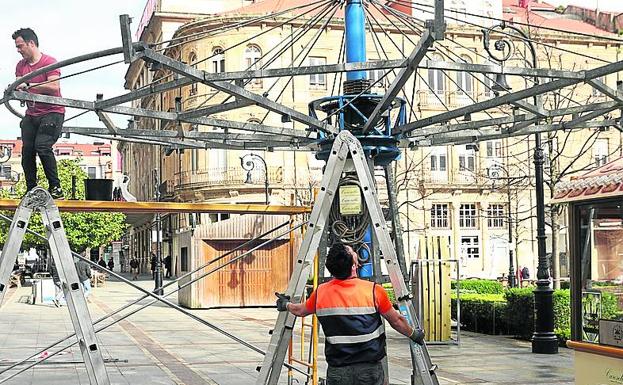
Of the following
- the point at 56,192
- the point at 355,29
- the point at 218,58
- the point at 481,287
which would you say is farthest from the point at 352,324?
the point at 481,287

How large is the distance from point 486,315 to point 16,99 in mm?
14579

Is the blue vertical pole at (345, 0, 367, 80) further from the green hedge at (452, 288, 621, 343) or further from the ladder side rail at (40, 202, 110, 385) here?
the green hedge at (452, 288, 621, 343)

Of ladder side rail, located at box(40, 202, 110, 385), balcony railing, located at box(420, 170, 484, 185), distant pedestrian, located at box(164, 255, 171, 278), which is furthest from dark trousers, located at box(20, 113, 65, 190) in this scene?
distant pedestrian, located at box(164, 255, 171, 278)

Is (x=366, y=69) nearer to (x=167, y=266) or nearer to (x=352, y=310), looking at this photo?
(x=352, y=310)

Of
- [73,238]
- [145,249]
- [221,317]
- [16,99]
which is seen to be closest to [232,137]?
[16,99]

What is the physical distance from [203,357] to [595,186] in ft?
32.2

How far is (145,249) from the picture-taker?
3282 inches

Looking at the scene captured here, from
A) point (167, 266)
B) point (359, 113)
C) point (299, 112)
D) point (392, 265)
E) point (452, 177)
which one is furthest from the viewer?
point (167, 266)

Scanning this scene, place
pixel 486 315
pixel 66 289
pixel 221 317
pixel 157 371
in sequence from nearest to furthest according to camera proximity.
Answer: pixel 66 289
pixel 157 371
pixel 486 315
pixel 221 317

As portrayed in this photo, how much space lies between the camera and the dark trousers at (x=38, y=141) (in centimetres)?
938

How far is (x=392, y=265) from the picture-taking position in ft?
25.0

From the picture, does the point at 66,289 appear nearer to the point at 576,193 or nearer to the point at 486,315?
the point at 576,193

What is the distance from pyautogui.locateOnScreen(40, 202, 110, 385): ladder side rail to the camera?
258 inches

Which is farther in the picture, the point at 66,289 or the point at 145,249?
the point at 145,249
